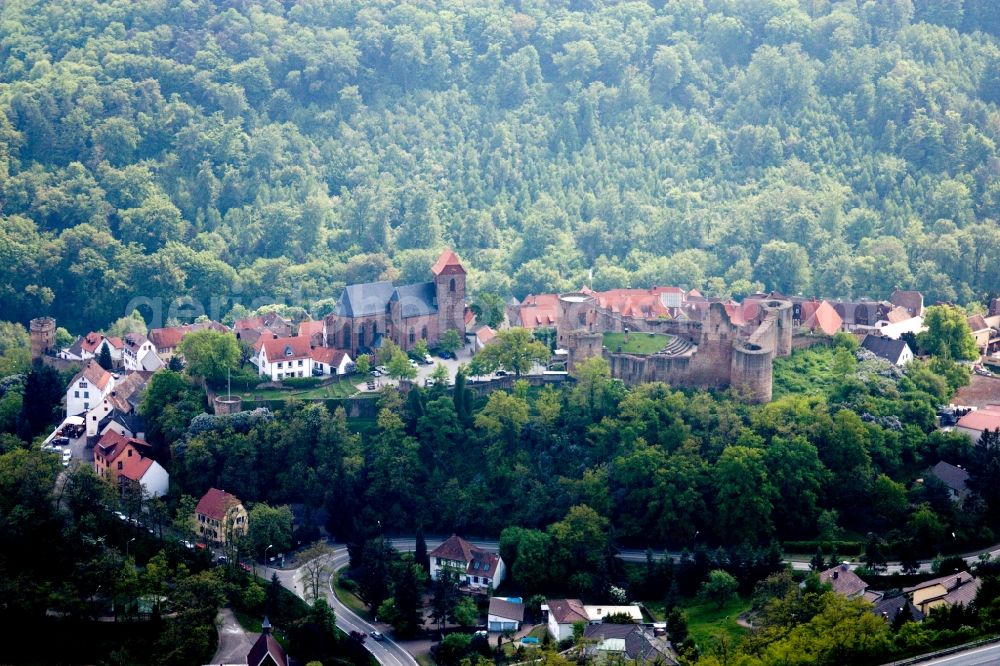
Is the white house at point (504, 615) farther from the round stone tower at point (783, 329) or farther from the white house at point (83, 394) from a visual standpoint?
the white house at point (83, 394)

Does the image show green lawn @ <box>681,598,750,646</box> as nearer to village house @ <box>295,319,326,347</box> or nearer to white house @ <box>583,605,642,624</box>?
white house @ <box>583,605,642,624</box>

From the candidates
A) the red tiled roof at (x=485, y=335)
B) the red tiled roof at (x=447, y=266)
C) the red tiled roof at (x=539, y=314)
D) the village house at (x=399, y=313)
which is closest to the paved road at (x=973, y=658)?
the red tiled roof at (x=485, y=335)

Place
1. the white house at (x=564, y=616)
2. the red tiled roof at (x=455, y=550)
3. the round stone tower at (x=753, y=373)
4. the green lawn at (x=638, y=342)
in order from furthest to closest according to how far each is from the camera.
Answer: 1. the green lawn at (x=638, y=342)
2. the round stone tower at (x=753, y=373)
3. the red tiled roof at (x=455, y=550)
4. the white house at (x=564, y=616)

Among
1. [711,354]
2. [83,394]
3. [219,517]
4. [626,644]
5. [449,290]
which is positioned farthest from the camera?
[449,290]

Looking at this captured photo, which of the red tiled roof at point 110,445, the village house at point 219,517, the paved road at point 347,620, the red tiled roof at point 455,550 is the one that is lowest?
the paved road at point 347,620

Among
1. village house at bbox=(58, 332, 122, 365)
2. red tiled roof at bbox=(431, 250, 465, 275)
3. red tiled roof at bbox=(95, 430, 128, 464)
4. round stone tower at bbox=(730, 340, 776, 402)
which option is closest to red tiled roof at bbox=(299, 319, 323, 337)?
red tiled roof at bbox=(431, 250, 465, 275)

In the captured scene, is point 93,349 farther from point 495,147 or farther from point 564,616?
point 495,147

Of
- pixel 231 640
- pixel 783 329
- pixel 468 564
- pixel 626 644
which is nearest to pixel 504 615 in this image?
pixel 468 564

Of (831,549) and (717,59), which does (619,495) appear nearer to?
(831,549)
